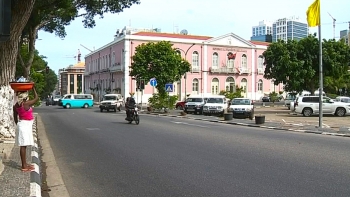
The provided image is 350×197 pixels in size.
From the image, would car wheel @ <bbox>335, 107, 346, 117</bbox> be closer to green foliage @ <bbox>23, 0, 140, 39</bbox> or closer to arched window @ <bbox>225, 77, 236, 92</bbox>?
green foliage @ <bbox>23, 0, 140, 39</bbox>

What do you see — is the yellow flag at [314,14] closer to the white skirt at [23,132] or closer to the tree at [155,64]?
the white skirt at [23,132]

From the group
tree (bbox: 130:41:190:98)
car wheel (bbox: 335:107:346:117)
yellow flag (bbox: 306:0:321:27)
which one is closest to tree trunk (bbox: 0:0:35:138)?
yellow flag (bbox: 306:0:321:27)

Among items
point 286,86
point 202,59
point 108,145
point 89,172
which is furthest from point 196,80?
point 89,172

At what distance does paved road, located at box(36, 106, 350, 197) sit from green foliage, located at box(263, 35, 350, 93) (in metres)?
22.8

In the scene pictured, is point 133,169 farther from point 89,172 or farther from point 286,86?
point 286,86

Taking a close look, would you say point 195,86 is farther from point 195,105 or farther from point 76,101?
point 195,105

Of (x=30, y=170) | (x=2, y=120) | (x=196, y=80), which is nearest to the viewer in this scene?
(x=30, y=170)

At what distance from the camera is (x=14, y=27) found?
13.6 meters

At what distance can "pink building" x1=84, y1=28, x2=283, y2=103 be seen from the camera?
219 feet

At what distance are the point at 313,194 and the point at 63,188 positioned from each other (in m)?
4.54

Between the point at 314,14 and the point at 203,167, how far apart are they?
1464 cm

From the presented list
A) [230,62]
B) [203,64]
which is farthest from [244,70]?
[203,64]

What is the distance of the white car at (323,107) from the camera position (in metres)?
32.3

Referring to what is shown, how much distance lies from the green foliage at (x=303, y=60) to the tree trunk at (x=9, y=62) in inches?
1054
